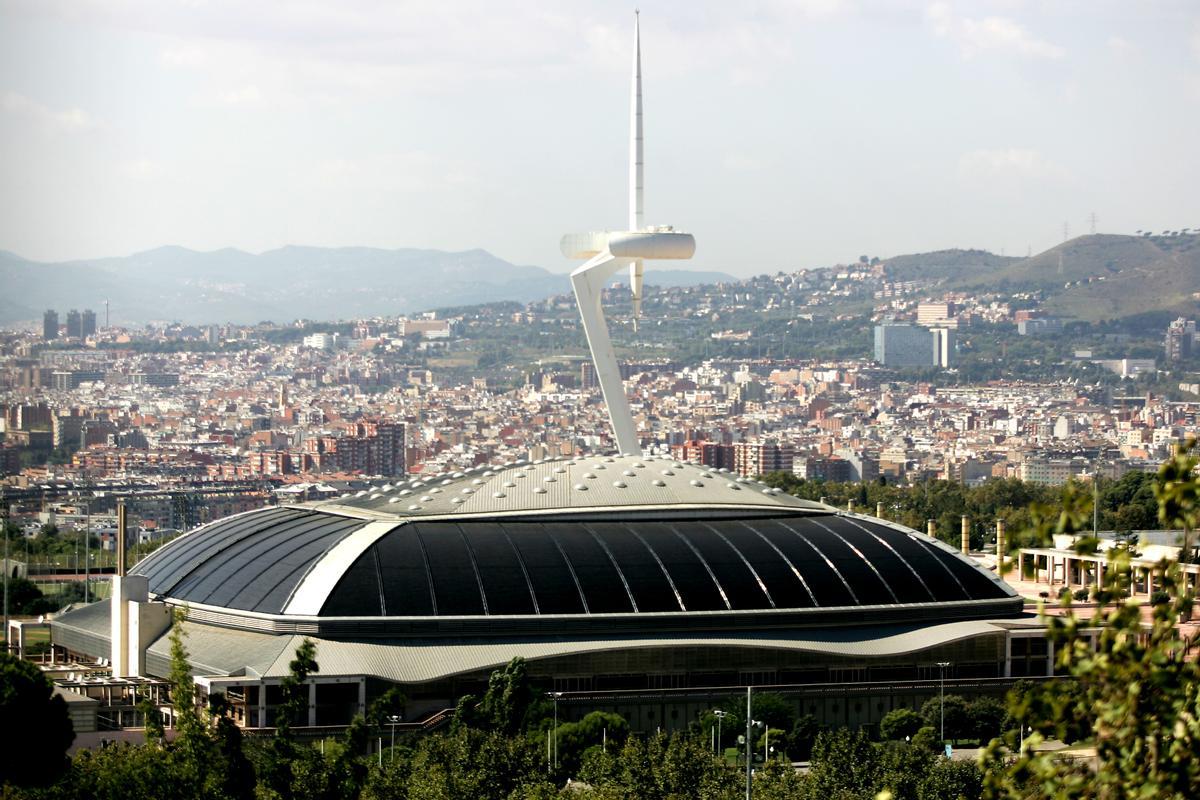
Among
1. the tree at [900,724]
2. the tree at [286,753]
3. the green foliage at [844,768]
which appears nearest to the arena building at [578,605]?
the tree at [900,724]

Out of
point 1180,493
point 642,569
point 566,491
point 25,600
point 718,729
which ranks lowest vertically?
point 25,600

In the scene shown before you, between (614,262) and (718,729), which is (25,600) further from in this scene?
(718,729)

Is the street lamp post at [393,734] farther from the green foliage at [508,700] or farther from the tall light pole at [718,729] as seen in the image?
the tall light pole at [718,729]

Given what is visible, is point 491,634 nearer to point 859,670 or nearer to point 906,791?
point 859,670

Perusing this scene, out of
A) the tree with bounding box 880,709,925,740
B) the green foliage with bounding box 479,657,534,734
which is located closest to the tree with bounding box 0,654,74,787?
the green foliage with bounding box 479,657,534,734

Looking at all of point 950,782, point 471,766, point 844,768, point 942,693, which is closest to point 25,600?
point 942,693

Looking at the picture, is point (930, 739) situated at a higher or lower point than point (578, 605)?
lower

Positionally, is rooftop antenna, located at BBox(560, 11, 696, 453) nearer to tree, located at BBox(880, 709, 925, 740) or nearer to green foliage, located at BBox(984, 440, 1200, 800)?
tree, located at BBox(880, 709, 925, 740)
